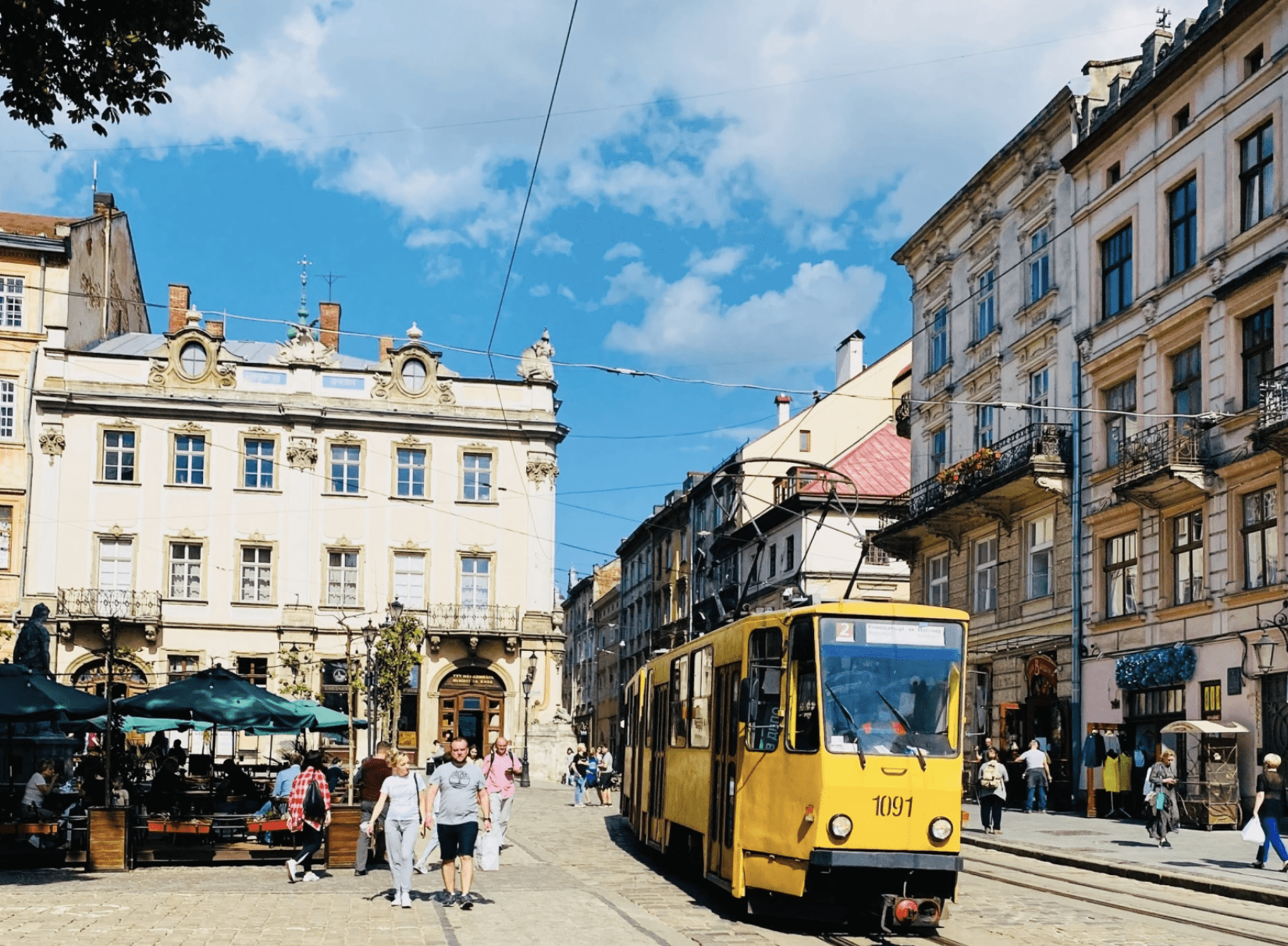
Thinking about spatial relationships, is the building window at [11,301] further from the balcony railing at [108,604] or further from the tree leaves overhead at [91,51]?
the tree leaves overhead at [91,51]

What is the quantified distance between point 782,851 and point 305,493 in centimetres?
4516

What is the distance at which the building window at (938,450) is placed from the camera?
1672 inches

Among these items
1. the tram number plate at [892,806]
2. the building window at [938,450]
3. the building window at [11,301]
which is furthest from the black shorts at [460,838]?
the building window at [11,301]

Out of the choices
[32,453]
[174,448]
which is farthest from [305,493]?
[32,453]

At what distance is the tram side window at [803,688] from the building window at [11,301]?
154 ft

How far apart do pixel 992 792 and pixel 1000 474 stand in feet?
36.0

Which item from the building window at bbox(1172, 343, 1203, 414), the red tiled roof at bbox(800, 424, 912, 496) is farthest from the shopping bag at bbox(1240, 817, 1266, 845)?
the red tiled roof at bbox(800, 424, 912, 496)

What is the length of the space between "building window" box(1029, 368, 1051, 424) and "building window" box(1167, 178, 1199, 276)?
5.48 metres

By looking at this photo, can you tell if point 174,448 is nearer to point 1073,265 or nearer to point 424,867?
point 1073,265

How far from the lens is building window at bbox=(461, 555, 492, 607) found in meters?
57.8

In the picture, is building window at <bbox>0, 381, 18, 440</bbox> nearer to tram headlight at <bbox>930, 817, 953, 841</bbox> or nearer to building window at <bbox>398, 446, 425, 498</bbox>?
building window at <bbox>398, 446, 425, 498</bbox>

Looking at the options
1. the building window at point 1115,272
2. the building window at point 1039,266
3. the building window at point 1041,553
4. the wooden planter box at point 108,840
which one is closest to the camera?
the wooden planter box at point 108,840

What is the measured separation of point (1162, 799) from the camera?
22938 millimetres

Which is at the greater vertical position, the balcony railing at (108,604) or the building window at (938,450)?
the building window at (938,450)
